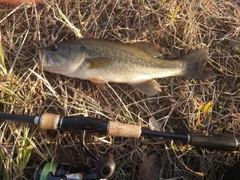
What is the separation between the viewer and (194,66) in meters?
2.89

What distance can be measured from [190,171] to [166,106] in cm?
82

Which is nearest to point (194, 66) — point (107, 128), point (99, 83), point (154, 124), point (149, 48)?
point (149, 48)

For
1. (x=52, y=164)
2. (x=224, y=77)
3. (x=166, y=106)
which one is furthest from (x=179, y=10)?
(x=52, y=164)

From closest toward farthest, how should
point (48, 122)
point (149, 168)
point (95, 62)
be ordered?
point (48, 122) < point (95, 62) < point (149, 168)

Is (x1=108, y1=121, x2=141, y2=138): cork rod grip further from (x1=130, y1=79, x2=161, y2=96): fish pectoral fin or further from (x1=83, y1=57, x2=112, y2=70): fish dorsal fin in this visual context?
(x1=83, y1=57, x2=112, y2=70): fish dorsal fin

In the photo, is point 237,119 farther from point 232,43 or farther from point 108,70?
point 108,70

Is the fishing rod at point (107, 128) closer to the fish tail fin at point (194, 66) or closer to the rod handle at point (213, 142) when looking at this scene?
the rod handle at point (213, 142)

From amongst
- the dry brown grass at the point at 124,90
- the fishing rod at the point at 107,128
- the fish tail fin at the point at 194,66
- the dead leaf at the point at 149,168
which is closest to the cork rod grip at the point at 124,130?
the fishing rod at the point at 107,128

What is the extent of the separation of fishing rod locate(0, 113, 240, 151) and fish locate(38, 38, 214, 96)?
1.82ft

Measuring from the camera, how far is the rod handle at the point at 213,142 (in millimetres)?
2545

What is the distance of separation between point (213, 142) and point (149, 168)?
2.56 feet

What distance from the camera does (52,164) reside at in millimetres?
2395

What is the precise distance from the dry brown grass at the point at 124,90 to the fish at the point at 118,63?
0.16m

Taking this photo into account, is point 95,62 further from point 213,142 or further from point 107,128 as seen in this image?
point 213,142
